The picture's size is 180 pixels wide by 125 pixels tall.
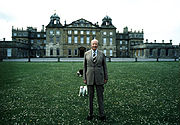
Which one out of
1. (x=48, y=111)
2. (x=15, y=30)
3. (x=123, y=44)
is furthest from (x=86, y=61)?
(x=15, y=30)

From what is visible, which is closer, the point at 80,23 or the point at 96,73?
the point at 96,73

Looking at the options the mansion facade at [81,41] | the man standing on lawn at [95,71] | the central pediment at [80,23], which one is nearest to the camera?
the man standing on lawn at [95,71]

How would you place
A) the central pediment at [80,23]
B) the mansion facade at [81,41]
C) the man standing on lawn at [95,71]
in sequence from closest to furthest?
the man standing on lawn at [95,71] < the mansion facade at [81,41] < the central pediment at [80,23]

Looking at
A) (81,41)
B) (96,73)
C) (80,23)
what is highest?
(80,23)

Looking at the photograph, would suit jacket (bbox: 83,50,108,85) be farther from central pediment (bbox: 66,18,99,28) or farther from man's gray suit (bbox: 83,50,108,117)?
central pediment (bbox: 66,18,99,28)

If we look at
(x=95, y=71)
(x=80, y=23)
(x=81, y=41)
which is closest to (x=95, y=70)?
(x=95, y=71)

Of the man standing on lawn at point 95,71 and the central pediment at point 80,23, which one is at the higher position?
the central pediment at point 80,23

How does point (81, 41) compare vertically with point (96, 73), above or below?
above

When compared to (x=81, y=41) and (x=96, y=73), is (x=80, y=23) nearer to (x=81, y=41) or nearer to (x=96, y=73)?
(x=81, y=41)

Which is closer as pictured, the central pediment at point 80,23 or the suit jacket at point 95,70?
the suit jacket at point 95,70

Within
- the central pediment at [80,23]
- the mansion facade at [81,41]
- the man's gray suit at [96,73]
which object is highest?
the central pediment at [80,23]

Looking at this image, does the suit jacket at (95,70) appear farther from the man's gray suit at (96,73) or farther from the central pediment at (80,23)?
the central pediment at (80,23)

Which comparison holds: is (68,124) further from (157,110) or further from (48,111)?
(157,110)

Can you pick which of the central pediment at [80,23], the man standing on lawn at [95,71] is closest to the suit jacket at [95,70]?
the man standing on lawn at [95,71]
